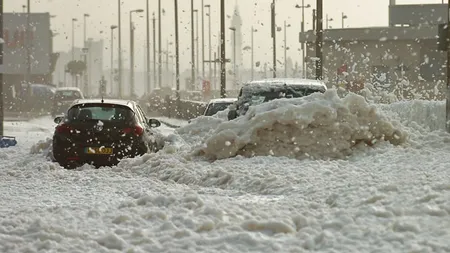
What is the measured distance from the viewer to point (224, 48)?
4566 centimetres

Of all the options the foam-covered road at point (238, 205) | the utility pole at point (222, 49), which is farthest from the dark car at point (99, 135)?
the utility pole at point (222, 49)

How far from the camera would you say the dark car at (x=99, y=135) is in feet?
54.3

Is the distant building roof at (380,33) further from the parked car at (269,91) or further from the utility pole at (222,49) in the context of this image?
the parked car at (269,91)

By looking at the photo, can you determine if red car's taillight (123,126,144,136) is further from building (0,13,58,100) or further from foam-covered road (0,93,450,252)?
building (0,13,58,100)

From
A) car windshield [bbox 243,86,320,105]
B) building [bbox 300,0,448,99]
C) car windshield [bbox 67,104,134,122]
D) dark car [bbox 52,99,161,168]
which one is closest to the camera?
dark car [bbox 52,99,161,168]

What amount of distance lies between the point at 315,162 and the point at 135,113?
152 inches

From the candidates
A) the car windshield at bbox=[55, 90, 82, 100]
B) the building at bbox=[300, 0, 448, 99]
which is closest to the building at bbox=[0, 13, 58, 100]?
the building at bbox=[300, 0, 448, 99]

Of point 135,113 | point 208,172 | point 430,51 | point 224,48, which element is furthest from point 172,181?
point 430,51

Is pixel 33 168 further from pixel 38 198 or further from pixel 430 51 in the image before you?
pixel 430 51

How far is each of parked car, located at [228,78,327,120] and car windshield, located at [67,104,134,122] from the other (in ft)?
9.11

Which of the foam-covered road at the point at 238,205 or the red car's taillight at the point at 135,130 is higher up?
the red car's taillight at the point at 135,130

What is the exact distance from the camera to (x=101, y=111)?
56.4 ft

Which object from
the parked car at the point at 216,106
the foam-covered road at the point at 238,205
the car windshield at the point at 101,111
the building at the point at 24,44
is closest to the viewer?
the foam-covered road at the point at 238,205

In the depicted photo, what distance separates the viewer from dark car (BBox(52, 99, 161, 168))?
16547 millimetres
